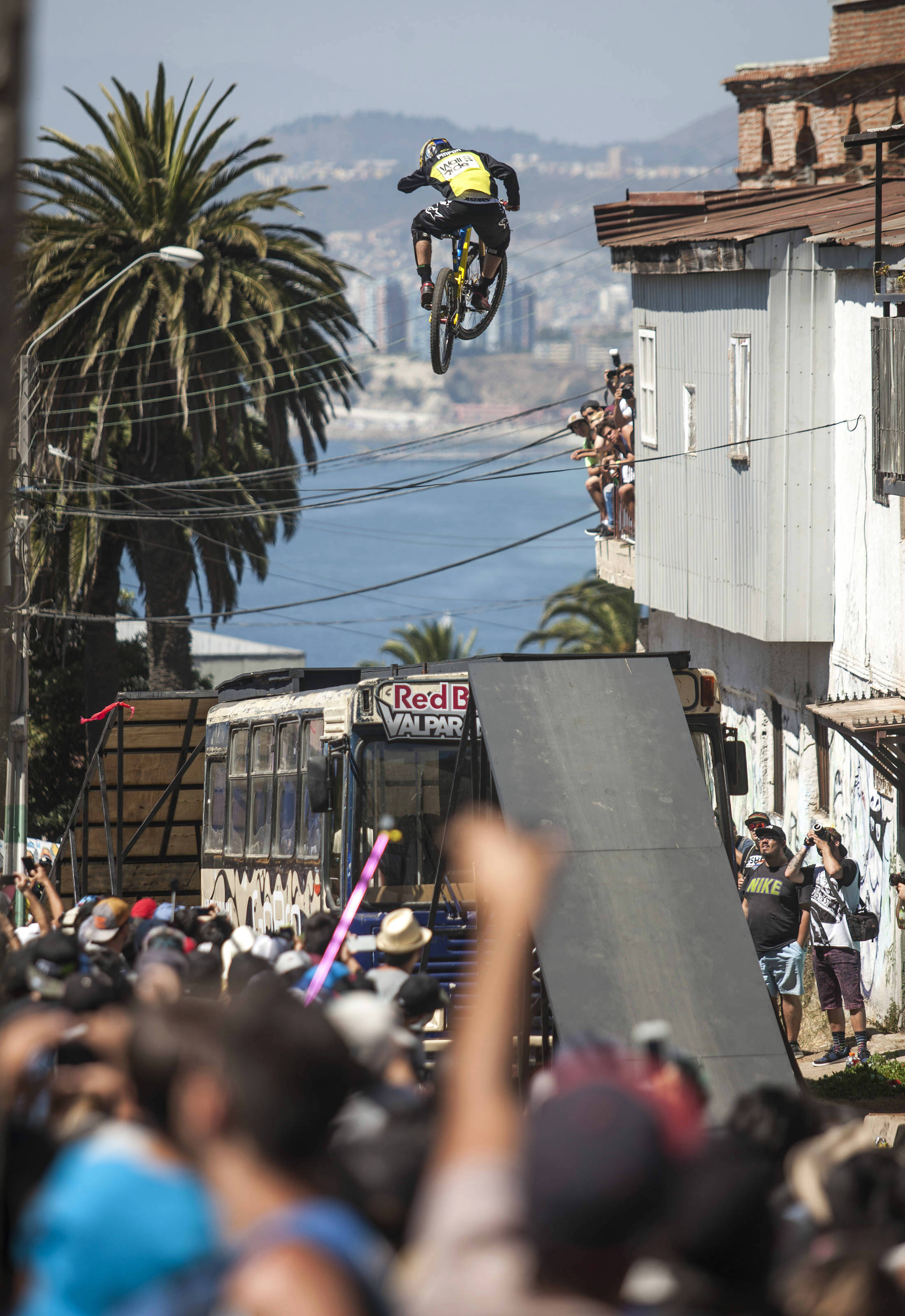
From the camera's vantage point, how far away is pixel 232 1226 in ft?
11.1

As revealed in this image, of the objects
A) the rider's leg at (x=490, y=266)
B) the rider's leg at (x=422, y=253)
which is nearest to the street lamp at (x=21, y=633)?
the rider's leg at (x=422, y=253)

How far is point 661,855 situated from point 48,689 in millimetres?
28560

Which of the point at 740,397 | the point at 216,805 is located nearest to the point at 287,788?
the point at 216,805

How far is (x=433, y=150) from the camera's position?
14641 millimetres

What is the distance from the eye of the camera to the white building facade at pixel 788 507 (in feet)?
58.6

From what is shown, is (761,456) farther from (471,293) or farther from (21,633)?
(21,633)

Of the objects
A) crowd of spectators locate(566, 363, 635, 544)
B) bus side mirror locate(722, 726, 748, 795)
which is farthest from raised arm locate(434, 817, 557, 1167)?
crowd of spectators locate(566, 363, 635, 544)

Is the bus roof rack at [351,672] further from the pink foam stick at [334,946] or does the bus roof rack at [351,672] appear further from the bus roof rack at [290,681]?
the pink foam stick at [334,946]

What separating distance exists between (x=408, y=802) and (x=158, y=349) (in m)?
20.7

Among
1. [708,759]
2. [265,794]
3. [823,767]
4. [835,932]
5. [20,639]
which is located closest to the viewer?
[708,759]

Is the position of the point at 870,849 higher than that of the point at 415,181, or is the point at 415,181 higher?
the point at 415,181

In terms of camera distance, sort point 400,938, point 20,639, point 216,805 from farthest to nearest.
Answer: point 20,639
point 216,805
point 400,938

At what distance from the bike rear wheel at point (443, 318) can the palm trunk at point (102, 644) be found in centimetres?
1765

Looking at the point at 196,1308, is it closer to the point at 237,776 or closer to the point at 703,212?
the point at 237,776
